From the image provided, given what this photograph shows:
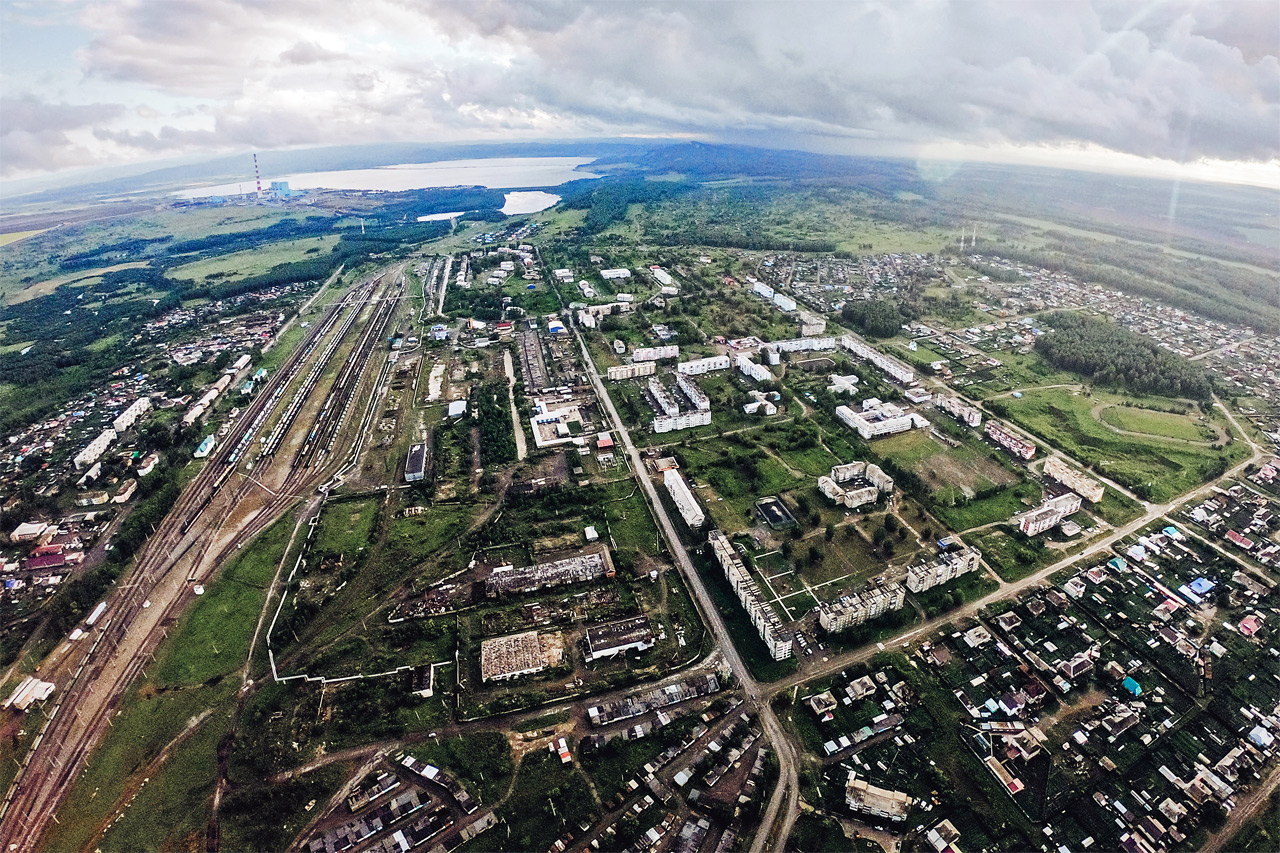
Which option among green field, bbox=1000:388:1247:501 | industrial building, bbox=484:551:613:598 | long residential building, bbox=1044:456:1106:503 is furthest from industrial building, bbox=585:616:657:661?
green field, bbox=1000:388:1247:501

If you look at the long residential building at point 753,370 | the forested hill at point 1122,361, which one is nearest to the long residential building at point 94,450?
the long residential building at point 753,370

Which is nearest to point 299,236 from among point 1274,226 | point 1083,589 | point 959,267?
point 959,267

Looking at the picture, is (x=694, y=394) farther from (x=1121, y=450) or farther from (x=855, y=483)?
(x=1121, y=450)

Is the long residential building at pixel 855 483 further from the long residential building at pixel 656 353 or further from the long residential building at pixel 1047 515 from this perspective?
the long residential building at pixel 656 353

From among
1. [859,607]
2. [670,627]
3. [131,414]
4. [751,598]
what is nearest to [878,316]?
[859,607]

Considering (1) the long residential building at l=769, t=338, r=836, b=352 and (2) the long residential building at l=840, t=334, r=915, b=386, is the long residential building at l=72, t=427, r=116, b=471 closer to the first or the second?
(1) the long residential building at l=769, t=338, r=836, b=352
